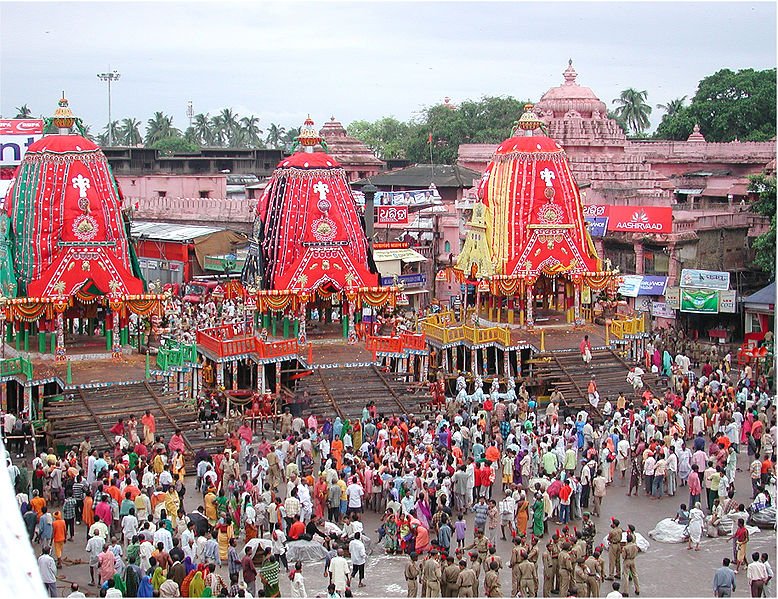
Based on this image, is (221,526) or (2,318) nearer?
(221,526)

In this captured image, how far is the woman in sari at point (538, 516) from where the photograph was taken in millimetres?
18156

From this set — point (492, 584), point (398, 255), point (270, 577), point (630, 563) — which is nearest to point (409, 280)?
point (398, 255)

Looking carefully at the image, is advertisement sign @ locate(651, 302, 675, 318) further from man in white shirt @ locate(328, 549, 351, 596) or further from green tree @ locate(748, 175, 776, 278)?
man in white shirt @ locate(328, 549, 351, 596)

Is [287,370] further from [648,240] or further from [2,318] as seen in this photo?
[648,240]

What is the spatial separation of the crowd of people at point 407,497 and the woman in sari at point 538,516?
0.17ft

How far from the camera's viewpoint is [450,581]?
48.3 feet

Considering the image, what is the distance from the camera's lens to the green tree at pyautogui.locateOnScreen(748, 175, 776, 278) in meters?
35.6

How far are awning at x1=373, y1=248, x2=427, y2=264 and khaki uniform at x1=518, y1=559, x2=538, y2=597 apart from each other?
24037 mm

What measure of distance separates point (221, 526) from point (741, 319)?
887 inches

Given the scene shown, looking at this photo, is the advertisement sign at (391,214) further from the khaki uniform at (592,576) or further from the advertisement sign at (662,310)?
the khaki uniform at (592,576)

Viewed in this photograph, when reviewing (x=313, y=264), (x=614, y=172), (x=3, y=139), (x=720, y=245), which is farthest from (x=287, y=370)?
(x=614, y=172)

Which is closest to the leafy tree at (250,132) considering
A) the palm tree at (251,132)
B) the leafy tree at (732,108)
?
the palm tree at (251,132)

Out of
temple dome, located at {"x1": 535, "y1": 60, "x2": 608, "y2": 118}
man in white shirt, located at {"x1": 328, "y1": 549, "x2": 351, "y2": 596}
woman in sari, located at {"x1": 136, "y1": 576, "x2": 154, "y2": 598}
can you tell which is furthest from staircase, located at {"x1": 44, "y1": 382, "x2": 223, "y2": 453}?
temple dome, located at {"x1": 535, "y1": 60, "x2": 608, "y2": 118}

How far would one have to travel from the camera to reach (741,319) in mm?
35250
